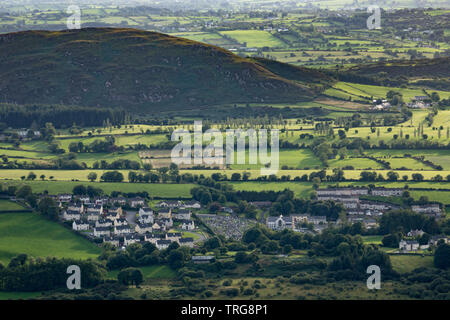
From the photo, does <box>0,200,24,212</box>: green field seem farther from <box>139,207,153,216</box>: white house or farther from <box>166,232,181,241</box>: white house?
<box>166,232,181,241</box>: white house

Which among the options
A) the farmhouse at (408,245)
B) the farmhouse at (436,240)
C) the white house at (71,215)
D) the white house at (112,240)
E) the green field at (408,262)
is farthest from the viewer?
the white house at (71,215)

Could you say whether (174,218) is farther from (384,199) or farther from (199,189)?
(384,199)

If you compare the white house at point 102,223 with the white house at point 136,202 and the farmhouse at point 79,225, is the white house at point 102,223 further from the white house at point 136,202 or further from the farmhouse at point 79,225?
the white house at point 136,202

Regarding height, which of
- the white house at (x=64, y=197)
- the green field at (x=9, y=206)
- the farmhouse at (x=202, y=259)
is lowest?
the farmhouse at (x=202, y=259)

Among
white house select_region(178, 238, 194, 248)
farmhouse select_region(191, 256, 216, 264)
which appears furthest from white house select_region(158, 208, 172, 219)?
farmhouse select_region(191, 256, 216, 264)

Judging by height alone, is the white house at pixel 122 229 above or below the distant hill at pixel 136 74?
below

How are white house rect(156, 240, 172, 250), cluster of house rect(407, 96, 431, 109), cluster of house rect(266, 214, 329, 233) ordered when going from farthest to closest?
1. cluster of house rect(407, 96, 431, 109)
2. cluster of house rect(266, 214, 329, 233)
3. white house rect(156, 240, 172, 250)

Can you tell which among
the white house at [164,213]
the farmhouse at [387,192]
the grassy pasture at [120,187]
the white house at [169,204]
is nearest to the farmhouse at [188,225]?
the white house at [164,213]
